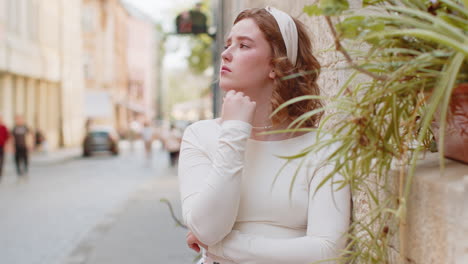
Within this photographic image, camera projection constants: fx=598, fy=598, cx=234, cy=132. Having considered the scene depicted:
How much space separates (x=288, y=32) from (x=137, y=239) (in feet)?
18.3

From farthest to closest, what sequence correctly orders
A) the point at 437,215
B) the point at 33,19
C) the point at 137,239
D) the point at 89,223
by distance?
1. the point at 33,19
2. the point at 89,223
3. the point at 137,239
4. the point at 437,215

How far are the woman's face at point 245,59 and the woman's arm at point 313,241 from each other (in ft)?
1.21

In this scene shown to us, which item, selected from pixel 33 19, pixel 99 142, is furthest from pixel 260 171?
pixel 33 19

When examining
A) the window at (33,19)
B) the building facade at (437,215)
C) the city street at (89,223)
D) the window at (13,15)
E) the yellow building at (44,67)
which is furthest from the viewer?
the window at (33,19)

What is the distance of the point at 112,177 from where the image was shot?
16.3 meters

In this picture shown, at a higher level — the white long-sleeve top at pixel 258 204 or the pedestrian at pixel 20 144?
the white long-sleeve top at pixel 258 204

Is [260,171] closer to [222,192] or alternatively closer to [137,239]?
[222,192]

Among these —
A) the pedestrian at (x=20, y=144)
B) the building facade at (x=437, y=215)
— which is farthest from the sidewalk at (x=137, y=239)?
the pedestrian at (x=20, y=144)

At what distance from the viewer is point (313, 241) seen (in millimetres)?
1607

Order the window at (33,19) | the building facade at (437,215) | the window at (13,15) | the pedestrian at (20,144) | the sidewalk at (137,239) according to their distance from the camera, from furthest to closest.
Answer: the window at (33,19) < the window at (13,15) < the pedestrian at (20,144) < the sidewalk at (137,239) < the building facade at (437,215)

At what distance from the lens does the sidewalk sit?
594 centimetres

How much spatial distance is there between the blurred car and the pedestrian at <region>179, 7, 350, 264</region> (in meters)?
26.2

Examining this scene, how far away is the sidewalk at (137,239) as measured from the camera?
5.94 meters

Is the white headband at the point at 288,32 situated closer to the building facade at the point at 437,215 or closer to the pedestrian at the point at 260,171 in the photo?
the pedestrian at the point at 260,171
